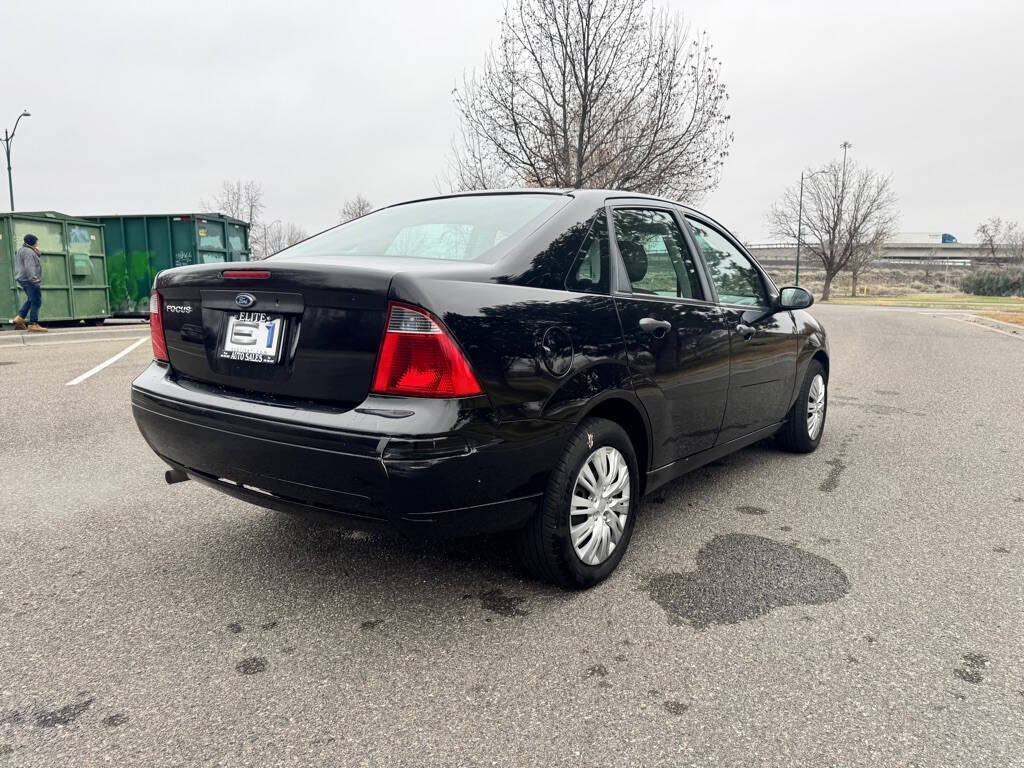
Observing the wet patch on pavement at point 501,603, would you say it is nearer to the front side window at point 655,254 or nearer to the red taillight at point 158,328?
the front side window at point 655,254

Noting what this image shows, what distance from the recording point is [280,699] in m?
2.15

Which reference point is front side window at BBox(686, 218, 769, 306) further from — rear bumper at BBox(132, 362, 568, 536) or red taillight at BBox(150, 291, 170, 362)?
red taillight at BBox(150, 291, 170, 362)

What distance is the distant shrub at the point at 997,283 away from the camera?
46.0m

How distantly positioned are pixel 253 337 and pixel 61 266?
15.8 metres

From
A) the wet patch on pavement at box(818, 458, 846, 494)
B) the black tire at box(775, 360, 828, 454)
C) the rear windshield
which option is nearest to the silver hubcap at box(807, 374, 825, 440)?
the black tire at box(775, 360, 828, 454)

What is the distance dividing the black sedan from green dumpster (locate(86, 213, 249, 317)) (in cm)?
1542

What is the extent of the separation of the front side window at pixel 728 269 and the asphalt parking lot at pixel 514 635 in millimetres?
1108

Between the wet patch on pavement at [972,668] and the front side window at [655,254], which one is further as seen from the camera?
the front side window at [655,254]

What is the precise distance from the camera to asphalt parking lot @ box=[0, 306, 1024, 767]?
6.51ft

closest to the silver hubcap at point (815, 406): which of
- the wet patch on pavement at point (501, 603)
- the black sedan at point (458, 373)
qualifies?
the black sedan at point (458, 373)

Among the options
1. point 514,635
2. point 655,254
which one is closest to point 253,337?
point 514,635

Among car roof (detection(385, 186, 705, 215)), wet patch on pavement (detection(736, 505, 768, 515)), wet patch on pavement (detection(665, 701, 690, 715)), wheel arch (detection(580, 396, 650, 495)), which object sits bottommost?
wet patch on pavement (detection(665, 701, 690, 715))

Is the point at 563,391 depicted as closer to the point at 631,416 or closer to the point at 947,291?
the point at 631,416

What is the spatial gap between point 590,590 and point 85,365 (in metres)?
8.49
